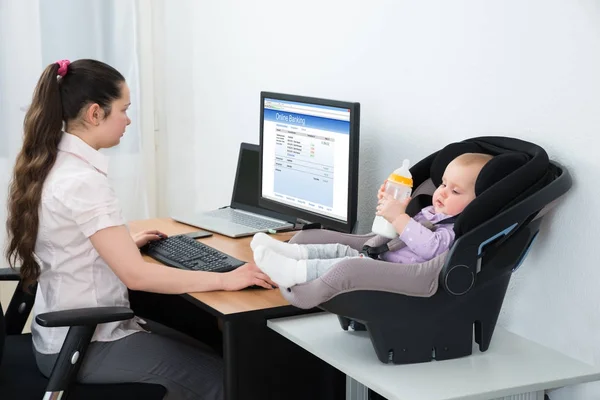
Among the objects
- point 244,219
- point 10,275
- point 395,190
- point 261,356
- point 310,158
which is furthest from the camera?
point 244,219

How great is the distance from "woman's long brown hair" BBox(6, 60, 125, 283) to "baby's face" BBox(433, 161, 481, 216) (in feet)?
2.78

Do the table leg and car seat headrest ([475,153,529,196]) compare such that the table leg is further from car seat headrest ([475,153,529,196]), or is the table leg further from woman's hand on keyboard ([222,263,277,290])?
car seat headrest ([475,153,529,196])

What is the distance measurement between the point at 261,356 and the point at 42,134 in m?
0.72

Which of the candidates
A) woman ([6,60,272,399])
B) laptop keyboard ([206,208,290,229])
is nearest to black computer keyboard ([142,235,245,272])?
woman ([6,60,272,399])

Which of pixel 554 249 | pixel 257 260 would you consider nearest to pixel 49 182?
pixel 257 260

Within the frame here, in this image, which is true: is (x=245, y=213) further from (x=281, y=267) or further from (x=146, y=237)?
(x=281, y=267)

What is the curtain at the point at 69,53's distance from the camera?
11.0 ft

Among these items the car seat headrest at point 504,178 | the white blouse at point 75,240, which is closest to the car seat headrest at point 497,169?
the car seat headrest at point 504,178

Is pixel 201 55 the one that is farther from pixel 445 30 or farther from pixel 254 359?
pixel 254 359

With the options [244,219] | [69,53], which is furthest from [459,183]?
[69,53]

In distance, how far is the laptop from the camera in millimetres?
2594

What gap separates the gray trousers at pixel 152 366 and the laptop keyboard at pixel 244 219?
0.61 m

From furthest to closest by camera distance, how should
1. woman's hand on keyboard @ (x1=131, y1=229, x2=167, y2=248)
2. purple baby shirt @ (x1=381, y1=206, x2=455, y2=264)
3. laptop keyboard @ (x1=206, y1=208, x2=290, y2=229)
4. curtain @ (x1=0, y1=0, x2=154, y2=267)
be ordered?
1. curtain @ (x1=0, y1=0, x2=154, y2=267)
2. laptop keyboard @ (x1=206, y1=208, x2=290, y2=229)
3. woman's hand on keyboard @ (x1=131, y1=229, x2=167, y2=248)
4. purple baby shirt @ (x1=381, y1=206, x2=455, y2=264)

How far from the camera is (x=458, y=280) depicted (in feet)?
5.25
